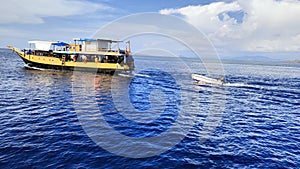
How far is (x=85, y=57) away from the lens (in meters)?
48.9

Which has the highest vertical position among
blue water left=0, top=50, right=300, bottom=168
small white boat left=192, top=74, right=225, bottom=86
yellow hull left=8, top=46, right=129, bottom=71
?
yellow hull left=8, top=46, right=129, bottom=71

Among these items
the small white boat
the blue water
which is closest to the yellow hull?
the small white boat

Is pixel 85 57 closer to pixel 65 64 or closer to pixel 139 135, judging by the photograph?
pixel 65 64

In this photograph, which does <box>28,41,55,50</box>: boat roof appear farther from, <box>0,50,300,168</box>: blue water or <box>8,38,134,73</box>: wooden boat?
<box>0,50,300,168</box>: blue water

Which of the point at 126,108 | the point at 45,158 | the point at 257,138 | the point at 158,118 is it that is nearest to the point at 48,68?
the point at 126,108

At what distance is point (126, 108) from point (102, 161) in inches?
420

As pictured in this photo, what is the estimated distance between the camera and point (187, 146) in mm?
13359

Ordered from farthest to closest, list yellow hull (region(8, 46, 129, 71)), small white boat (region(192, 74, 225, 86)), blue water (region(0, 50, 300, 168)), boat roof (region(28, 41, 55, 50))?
boat roof (region(28, 41, 55, 50)) → yellow hull (region(8, 46, 129, 71)) → small white boat (region(192, 74, 225, 86)) → blue water (region(0, 50, 300, 168))

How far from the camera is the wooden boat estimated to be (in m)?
47.2

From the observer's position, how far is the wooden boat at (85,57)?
47.2 m

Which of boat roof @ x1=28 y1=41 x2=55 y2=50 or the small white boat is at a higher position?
boat roof @ x1=28 y1=41 x2=55 y2=50

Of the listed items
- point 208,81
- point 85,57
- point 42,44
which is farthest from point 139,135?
point 42,44

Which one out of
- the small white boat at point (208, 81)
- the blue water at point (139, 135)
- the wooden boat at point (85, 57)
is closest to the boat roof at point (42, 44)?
the wooden boat at point (85, 57)

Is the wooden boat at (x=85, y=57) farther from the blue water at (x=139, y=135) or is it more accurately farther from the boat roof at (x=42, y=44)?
the blue water at (x=139, y=135)
